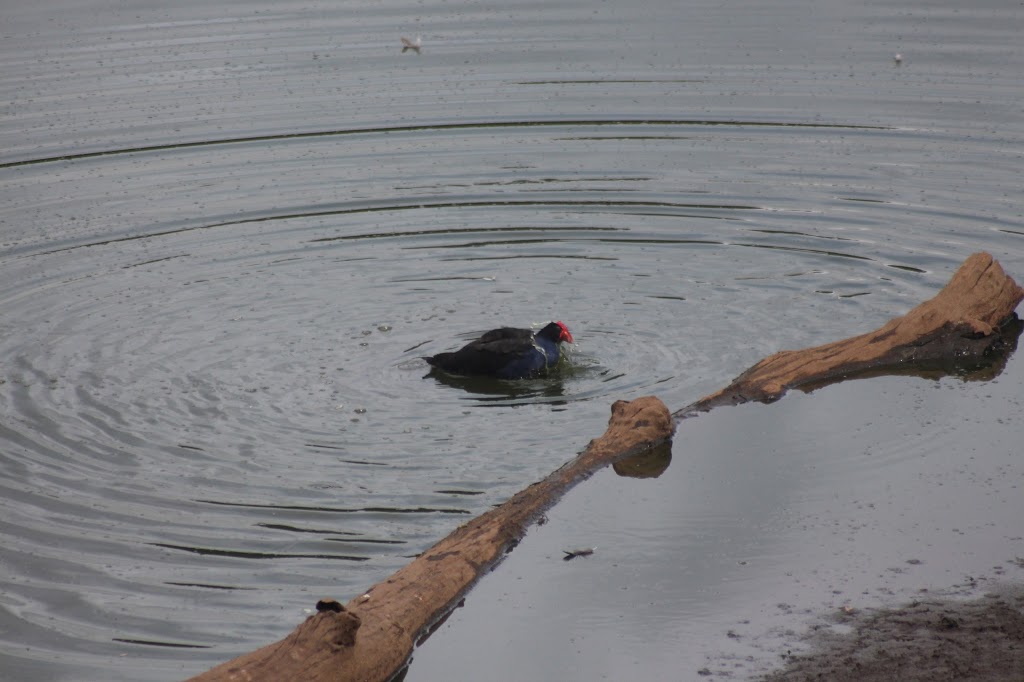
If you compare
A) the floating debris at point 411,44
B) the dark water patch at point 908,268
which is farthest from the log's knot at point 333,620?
the floating debris at point 411,44

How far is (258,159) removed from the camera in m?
17.6

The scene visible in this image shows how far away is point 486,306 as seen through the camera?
12.6 metres

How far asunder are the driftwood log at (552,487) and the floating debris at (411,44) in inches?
494

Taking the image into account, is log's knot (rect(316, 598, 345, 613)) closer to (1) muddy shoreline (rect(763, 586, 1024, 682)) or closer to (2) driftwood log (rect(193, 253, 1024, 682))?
(2) driftwood log (rect(193, 253, 1024, 682))

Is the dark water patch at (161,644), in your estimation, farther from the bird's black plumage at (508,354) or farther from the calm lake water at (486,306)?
the bird's black plumage at (508,354)

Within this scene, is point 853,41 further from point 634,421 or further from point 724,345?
point 634,421

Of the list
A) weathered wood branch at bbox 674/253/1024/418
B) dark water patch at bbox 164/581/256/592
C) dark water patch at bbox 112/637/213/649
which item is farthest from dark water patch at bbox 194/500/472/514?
weathered wood branch at bbox 674/253/1024/418

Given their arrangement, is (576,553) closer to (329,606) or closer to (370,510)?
(370,510)

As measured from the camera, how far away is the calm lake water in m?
7.73

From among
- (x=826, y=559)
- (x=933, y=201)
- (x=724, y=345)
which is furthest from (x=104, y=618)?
(x=933, y=201)

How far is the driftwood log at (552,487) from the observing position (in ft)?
20.4

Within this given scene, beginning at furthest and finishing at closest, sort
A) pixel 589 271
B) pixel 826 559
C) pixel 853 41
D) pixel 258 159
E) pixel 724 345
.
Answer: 1. pixel 853 41
2. pixel 258 159
3. pixel 589 271
4. pixel 724 345
5. pixel 826 559

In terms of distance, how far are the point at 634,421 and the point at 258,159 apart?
391 inches

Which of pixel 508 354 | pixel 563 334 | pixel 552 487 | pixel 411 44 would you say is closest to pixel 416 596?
pixel 552 487
